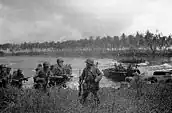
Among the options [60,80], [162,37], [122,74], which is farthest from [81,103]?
[162,37]

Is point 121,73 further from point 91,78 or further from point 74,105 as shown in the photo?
point 74,105

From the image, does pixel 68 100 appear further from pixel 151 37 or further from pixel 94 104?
pixel 151 37

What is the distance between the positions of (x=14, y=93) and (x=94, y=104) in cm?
342

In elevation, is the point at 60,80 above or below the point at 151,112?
above

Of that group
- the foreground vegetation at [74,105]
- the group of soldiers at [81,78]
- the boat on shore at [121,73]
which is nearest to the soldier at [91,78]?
the group of soldiers at [81,78]

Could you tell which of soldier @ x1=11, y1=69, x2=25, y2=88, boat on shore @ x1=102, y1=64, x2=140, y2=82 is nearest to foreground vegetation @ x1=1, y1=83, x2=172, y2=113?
soldier @ x1=11, y1=69, x2=25, y2=88

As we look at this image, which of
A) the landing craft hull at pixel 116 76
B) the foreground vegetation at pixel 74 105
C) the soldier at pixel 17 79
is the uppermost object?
the soldier at pixel 17 79

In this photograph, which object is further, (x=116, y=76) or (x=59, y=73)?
(x=116, y=76)

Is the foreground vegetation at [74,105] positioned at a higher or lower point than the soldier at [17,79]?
lower

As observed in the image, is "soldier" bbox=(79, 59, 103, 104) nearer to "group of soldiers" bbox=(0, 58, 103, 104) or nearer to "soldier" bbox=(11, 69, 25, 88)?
"group of soldiers" bbox=(0, 58, 103, 104)

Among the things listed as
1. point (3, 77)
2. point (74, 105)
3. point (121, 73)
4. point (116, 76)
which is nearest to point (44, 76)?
point (3, 77)

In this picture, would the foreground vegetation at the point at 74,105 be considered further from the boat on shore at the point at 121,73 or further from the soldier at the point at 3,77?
the boat on shore at the point at 121,73

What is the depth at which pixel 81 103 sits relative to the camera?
8859 millimetres

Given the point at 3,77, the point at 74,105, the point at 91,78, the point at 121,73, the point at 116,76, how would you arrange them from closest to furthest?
the point at 74,105 < the point at 91,78 < the point at 3,77 < the point at 121,73 < the point at 116,76
